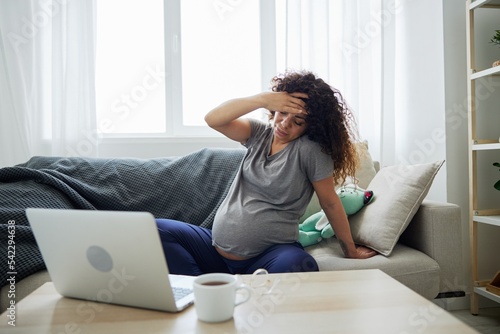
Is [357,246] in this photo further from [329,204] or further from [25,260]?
[25,260]

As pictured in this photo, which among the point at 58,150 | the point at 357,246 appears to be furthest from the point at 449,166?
the point at 58,150

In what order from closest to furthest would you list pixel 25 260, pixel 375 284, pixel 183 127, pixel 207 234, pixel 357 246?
1. pixel 375 284
2. pixel 25 260
3. pixel 207 234
4. pixel 357 246
5. pixel 183 127

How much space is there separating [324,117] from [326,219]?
498 mm

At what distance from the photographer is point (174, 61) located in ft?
8.27

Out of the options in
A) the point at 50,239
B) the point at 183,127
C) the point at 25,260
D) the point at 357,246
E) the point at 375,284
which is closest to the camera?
the point at 50,239

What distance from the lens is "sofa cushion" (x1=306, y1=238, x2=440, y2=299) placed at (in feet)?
4.86

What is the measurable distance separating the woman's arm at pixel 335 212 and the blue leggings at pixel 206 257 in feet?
0.55

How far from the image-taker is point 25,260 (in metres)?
1.35

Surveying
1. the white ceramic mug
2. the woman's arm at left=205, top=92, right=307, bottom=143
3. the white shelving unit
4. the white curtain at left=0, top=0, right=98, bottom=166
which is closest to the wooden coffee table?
the white ceramic mug

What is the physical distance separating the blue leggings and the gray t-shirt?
4cm

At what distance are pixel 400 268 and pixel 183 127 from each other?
5.18 feet

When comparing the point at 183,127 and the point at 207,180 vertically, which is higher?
the point at 183,127

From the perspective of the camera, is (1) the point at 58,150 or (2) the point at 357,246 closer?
(2) the point at 357,246

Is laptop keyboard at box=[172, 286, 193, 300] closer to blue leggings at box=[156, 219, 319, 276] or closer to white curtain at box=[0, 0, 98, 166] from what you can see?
blue leggings at box=[156, 219, 319, 276]
